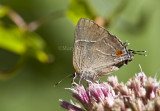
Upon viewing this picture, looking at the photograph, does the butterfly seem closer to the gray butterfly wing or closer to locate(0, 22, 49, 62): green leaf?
the gray butterfly wing

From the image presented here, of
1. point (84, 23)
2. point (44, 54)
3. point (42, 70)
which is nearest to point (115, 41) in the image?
point (84, 23)

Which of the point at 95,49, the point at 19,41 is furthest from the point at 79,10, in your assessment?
the point at 19,41

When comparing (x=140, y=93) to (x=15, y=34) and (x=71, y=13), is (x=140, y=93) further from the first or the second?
(x=15, y=34)

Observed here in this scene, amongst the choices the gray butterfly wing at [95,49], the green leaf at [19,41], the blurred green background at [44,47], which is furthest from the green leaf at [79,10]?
the green leaf at [19,41]

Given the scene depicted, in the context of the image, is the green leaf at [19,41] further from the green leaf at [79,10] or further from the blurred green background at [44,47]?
the green leaf at [79,10]

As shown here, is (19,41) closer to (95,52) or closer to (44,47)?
(44,47)

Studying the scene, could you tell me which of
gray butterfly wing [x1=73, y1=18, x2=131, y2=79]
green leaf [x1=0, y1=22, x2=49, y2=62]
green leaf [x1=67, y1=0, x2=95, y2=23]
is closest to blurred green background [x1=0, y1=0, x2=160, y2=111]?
green leaf [x1=0, y1=22, x2=49, y2=62]
